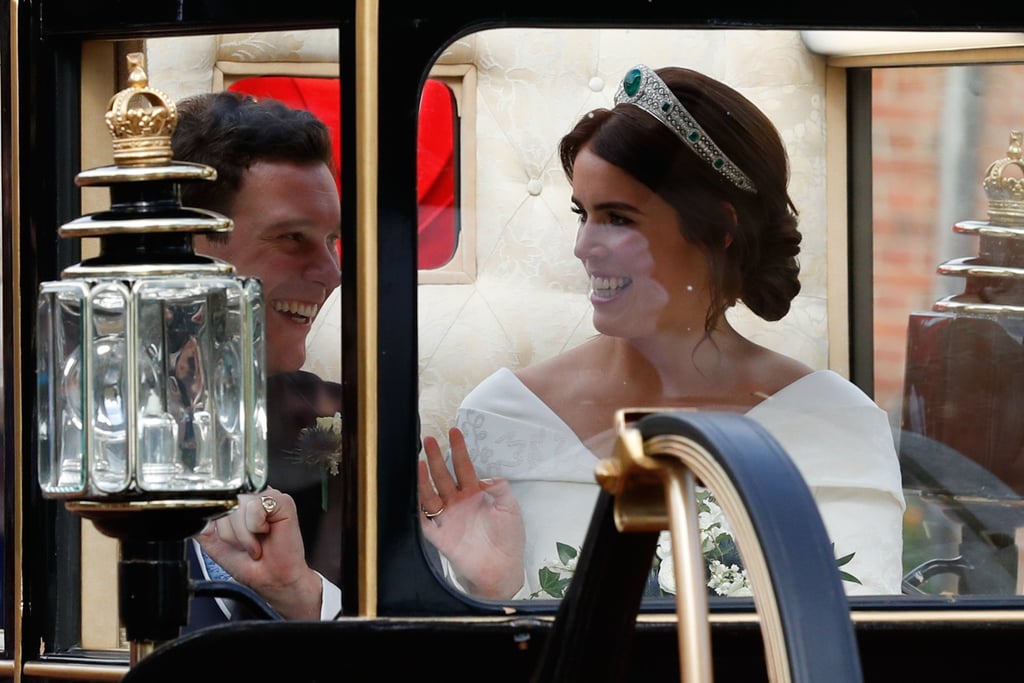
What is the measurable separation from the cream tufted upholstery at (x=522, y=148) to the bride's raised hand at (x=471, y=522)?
5cm

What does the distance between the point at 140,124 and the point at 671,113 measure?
63 centimetres

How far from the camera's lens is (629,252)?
180cm

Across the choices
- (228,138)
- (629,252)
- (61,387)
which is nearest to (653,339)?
(629,252)

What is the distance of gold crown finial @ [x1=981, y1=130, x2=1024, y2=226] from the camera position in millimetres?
1891

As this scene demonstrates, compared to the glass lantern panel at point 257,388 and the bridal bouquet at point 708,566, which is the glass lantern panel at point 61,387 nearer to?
the glass lantern panel at point 257,388

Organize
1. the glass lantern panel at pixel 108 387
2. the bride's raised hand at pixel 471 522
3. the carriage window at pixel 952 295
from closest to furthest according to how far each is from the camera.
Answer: the glass lantern panel at pixel 108 387 → the bride's raised hand at pixel 471 522 → the carriage window at pixel 952 295

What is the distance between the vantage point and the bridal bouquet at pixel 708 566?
176cm

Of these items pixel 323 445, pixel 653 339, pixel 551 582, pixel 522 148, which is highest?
pixel 522 148

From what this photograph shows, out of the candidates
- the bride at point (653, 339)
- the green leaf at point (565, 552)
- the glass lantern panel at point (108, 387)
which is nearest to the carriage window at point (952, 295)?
the bride at point (653, 339)

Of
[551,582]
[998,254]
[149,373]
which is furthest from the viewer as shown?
[998,254]

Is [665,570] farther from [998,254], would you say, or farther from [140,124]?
[140,124]

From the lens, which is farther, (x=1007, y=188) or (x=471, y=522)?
(x=1007, y=188)

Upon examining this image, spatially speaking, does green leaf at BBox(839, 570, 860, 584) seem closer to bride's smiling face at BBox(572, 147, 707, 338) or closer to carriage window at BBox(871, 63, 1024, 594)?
carriage window at BBox(871, 63, 1024, 594)

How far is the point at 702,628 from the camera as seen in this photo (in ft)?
2.73
